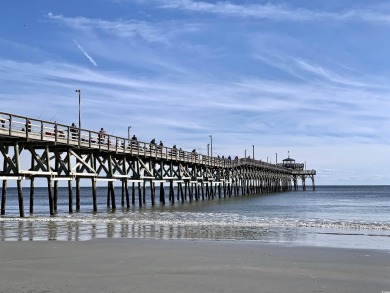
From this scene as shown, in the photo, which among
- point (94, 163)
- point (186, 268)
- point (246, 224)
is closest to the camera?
point (186, 268)

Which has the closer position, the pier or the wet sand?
the wet sand

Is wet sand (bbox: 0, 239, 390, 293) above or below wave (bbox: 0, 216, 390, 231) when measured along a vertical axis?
above

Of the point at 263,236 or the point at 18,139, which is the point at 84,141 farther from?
the point at 263,236

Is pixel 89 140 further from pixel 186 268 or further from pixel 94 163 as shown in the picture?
pixel 186 268

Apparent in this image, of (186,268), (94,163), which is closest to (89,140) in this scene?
(94,163)

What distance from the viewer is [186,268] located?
28.3 ft

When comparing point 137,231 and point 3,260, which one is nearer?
point 3,260

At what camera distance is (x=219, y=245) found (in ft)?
40.5

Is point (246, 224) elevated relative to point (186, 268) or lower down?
lower down

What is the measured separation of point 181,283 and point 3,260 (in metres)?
3.91

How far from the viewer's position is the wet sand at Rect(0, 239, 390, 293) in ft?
23.1

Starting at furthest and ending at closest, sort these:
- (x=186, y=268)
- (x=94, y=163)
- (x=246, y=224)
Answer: (x=94, y=163) → (x=246, y=224) → (x=186, y=268)

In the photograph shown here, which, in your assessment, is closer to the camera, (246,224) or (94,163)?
(246,224)

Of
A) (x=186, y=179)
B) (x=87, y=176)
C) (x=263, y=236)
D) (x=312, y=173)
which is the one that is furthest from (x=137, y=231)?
(x=312, y=173)
